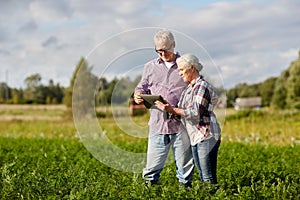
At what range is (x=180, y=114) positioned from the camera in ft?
18.2

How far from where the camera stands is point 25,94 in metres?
43.5

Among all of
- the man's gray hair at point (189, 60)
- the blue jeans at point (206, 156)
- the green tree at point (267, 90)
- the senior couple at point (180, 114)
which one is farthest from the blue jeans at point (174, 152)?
the green tree at point (267, 90)

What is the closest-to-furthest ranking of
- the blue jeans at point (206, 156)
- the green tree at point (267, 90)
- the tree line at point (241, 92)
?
the blue jeans at point (206, 156) → the tree line at point (241, 92) → the green tree at point (267, 90)

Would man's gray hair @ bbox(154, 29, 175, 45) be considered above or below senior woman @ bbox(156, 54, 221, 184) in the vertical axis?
above

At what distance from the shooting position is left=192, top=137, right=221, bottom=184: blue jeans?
5.62m

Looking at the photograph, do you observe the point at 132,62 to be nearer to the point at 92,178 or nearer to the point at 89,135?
the point at 89,135

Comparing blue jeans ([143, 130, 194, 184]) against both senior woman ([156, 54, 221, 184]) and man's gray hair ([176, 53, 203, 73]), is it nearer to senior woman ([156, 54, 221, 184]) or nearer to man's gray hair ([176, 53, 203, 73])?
senior woman ([156, 54, 221, 184])

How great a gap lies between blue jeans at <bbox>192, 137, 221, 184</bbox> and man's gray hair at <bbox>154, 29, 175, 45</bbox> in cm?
104

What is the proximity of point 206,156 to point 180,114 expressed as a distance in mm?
502

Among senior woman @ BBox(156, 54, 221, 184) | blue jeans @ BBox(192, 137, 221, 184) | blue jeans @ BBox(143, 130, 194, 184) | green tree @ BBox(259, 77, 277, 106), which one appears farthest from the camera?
green tree @ BBox(259, 77, 277, 106)

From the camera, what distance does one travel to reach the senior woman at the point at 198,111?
551 cm

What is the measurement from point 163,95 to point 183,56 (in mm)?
484

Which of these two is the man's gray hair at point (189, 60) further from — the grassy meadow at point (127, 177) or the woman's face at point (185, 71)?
the grassy meadow at point (127, 177)

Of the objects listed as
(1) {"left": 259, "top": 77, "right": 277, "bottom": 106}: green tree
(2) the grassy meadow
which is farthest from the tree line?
(2) the grassy meadow
